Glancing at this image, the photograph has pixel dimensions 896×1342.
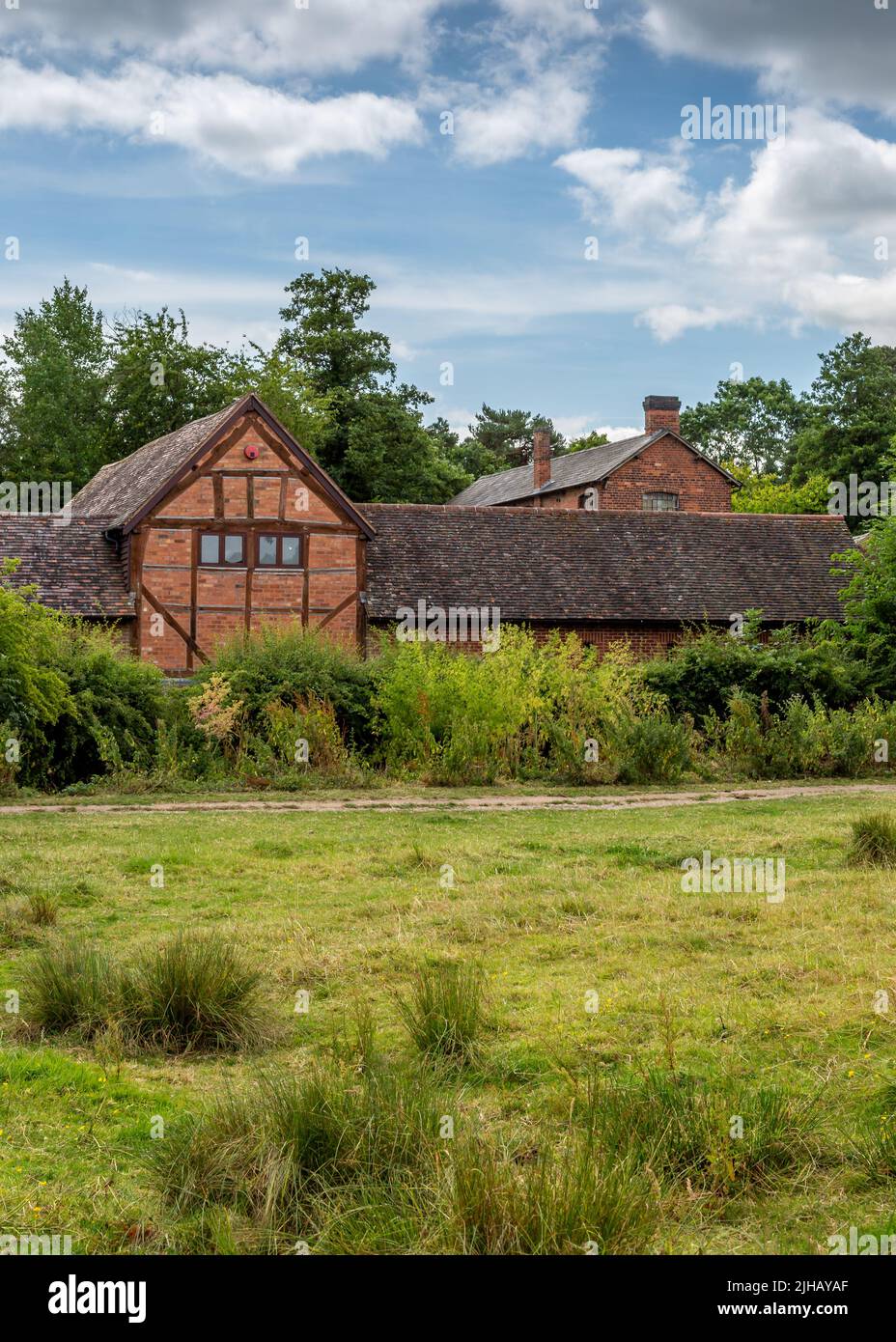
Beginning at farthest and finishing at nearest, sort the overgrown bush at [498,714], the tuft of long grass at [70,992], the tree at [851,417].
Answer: the tree at [851,417], the overgrown bush at [498,714], the tuft of long grass at [70,992]

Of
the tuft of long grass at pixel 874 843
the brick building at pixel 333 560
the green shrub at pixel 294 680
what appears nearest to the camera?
the tuft of long grass at pixel 874 843

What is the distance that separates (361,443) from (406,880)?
41514mm

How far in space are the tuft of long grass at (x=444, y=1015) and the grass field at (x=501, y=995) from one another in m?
0.09

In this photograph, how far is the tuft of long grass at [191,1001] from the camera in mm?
6840

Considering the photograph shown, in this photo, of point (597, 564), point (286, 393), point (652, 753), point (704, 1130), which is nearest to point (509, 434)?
point (286, 393)

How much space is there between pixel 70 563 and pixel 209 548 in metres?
3.13

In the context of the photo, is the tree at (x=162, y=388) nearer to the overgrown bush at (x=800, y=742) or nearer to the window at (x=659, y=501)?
the window at (x=659, y=501)

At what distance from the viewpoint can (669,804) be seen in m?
17.2

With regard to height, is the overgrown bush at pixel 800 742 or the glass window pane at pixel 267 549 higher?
the glass window pane at pixel 267 549

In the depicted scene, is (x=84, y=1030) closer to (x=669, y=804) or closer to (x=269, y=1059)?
(x=269, y=1059)

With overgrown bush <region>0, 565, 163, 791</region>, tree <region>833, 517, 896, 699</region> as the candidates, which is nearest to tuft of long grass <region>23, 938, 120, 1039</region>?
overgrown bush <region>0, 565, 163, 791</region>

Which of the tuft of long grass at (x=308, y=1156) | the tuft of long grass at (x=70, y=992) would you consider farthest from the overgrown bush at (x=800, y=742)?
the tuft of long grass at (x=308, y=1156)

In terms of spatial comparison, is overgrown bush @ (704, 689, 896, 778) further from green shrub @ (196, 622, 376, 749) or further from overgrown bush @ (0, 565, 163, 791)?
overgrown bush @ (0, 565, 163, 791)

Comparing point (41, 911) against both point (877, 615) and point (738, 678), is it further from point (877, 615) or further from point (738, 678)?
point (877, 615)
